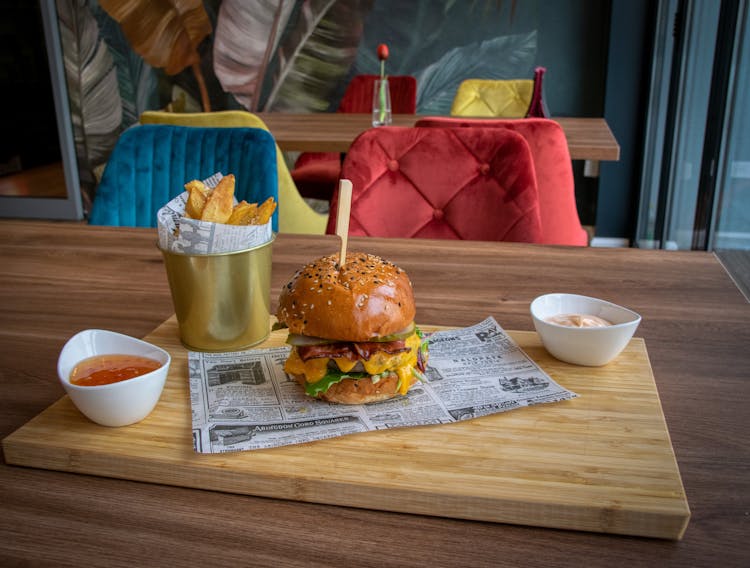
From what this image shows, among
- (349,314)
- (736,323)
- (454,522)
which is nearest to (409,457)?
(454,522)

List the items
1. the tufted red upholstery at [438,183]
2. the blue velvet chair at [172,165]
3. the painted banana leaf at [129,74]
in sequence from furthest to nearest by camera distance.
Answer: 1. the painted banana leaf at [129,74]
2. the blue velvet chair at [172,165]
3. the tufted red upholstery at [438,183]

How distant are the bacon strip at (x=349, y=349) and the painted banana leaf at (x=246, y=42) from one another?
469cm

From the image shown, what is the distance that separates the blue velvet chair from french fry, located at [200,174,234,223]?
39.1 inches

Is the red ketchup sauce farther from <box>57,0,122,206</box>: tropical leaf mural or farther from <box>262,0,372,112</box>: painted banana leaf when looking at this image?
<box>57,0,122,206</box>: tropical leaf mural

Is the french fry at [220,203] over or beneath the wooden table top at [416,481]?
over

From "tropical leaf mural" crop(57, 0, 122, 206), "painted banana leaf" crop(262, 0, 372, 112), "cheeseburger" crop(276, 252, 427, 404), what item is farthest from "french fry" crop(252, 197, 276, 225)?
"tropical leaf mural" crop(57, 0, 122, 206)

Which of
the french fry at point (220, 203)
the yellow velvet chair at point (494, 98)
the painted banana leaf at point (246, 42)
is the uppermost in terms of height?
the painted banana leaf at point (246, 42)

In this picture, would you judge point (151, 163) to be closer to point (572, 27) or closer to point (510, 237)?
point (510, 237)

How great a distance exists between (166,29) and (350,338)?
5.07 meters

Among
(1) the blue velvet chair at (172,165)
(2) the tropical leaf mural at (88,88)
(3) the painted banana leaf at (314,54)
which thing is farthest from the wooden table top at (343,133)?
(2) the tropical leaf mural at (88,88)

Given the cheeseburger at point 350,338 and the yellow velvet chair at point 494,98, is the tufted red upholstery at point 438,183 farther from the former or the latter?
the yellow velvet chair at point 494,98

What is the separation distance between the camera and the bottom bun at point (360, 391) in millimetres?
825

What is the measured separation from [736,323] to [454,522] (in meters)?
0.65

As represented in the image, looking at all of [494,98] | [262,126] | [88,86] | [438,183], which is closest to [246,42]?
[88,86]
